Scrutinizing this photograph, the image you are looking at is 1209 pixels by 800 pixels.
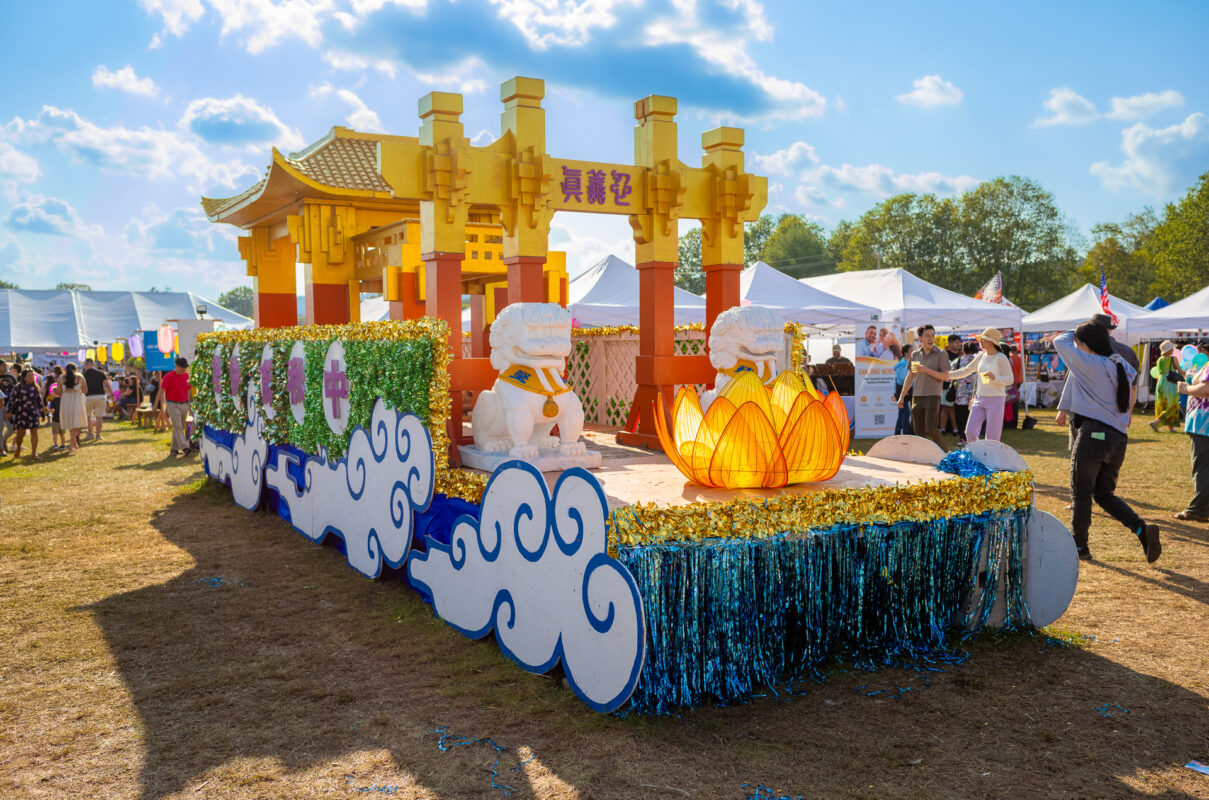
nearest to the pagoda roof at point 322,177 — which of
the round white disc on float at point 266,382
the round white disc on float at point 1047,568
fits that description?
the round white disc on float at point 266,382

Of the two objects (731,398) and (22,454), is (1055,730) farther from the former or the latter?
(22,454)

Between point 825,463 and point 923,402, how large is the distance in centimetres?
500

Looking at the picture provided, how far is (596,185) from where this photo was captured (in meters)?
5.79

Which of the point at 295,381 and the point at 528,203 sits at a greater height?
the point at 528,203

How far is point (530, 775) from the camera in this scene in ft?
8.73

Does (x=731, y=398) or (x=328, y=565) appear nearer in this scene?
(x=731, y=398)

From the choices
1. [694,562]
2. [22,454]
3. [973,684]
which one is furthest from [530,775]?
[22,454]

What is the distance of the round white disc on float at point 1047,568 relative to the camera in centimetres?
379

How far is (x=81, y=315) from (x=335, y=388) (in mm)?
27564

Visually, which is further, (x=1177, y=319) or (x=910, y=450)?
(x=1177, y=319)

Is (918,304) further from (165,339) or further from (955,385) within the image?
(165,339)

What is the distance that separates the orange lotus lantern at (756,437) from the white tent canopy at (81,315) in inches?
902

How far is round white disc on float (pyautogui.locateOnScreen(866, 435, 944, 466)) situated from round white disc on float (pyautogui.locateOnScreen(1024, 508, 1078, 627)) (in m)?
0.75

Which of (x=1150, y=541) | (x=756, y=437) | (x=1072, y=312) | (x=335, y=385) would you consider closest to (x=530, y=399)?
(x=756, y=437)
